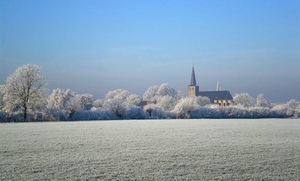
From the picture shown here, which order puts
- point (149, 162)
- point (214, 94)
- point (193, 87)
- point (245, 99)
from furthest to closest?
point (193, 87), point (214, 94), point (245, 99), point (149, 162)

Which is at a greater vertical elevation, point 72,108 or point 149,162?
point 72,108

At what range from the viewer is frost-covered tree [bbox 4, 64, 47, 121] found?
52.3 m

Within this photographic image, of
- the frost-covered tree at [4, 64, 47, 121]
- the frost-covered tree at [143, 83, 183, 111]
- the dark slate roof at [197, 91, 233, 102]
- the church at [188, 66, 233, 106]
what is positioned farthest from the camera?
the dark slate roof at [197, 91, 233, 102]

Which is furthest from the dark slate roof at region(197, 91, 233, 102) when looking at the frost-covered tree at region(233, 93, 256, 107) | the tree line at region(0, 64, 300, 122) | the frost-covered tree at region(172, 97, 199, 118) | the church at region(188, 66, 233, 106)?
the frost-covered tree at region(172, 97, 199, 118)

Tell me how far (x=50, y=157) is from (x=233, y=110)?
217 feet

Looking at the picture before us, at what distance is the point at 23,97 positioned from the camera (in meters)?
53.0

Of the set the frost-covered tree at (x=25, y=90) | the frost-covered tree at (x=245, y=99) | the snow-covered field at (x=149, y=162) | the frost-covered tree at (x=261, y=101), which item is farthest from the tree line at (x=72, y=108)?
the frost-covered tree at (x=245, y=99)

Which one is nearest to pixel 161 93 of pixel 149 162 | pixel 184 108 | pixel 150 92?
pixel 150 92

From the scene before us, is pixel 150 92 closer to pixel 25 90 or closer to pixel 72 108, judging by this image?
pixel 72 108

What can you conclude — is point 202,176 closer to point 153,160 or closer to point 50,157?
point 153,160

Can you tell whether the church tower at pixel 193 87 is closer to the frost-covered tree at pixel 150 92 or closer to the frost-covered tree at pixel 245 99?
the frost-covered tree at pixel 245 99

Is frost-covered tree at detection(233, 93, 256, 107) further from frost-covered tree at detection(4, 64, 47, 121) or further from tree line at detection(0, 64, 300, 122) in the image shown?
frost-covered tree at detection(4, 64, 47, 121)

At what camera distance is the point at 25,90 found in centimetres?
5378

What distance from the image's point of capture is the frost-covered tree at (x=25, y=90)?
52.3 meters
